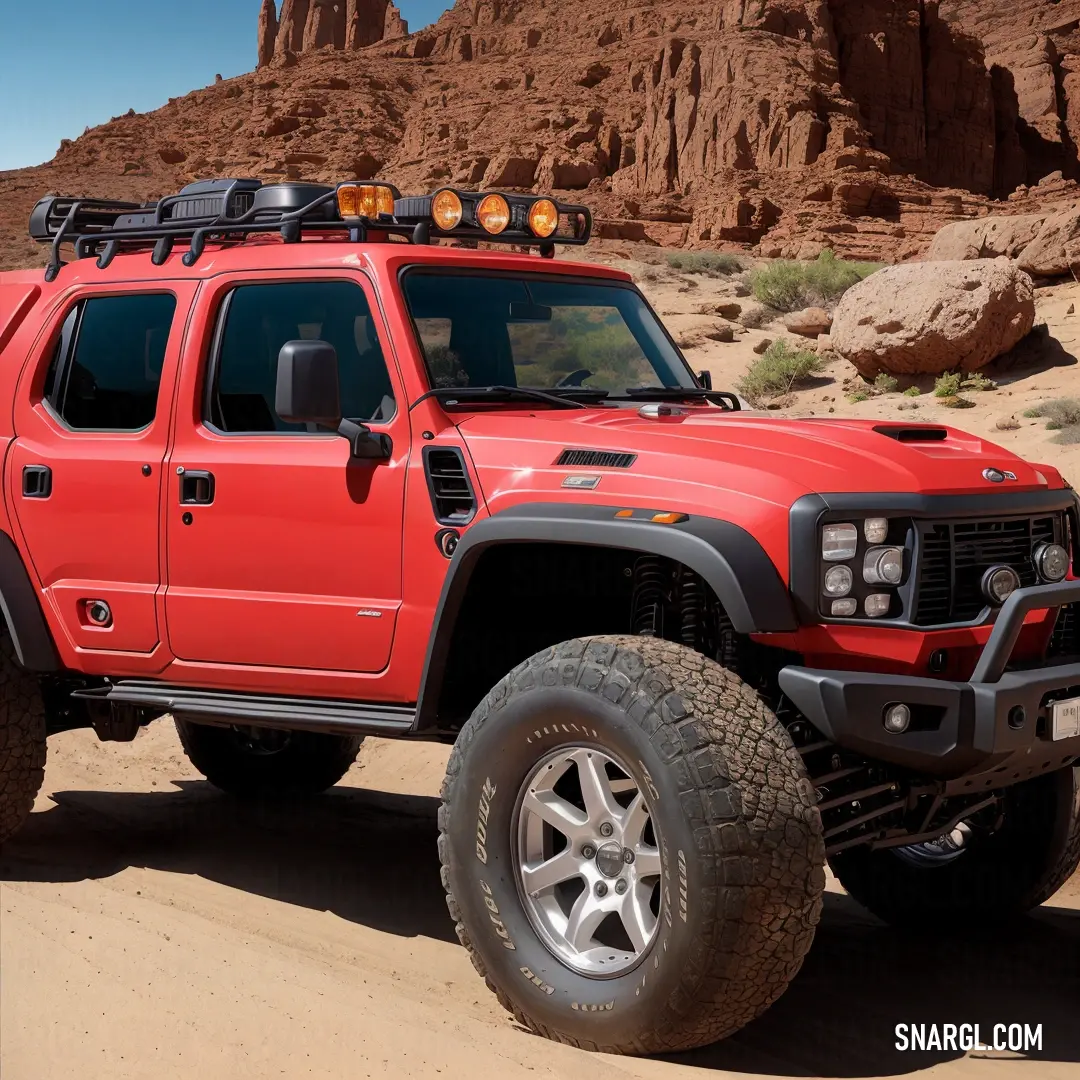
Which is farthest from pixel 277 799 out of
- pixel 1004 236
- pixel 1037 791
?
pixel 1004 236

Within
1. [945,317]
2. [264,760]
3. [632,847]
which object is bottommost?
[264,760]

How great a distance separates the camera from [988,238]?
81.9ft

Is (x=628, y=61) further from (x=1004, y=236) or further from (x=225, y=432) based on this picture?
(x=225, y=432)

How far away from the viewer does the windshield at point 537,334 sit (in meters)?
5.02

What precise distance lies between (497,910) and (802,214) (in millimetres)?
50322

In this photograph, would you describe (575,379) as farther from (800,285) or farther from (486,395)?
(800,285)

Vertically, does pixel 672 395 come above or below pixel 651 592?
above

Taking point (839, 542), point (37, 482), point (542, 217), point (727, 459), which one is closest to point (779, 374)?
point (542, 217)

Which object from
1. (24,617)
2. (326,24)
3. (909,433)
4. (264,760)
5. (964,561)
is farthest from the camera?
(326,24)

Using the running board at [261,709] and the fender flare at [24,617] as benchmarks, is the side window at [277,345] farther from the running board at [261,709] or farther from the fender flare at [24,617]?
the fender flare at [24,617]

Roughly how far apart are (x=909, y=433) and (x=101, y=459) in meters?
2.88

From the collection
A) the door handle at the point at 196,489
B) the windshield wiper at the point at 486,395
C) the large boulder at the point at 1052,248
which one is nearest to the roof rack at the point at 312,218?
the windshield wiper at the point at 486,395

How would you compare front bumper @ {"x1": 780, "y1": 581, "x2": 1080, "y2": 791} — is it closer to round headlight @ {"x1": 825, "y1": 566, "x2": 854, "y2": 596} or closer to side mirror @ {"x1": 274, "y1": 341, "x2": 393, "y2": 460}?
round headlight @ {"x1": 825, "y1": 566, "x2": 854, "y2": 596}

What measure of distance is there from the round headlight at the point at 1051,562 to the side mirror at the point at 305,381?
7.16ft
